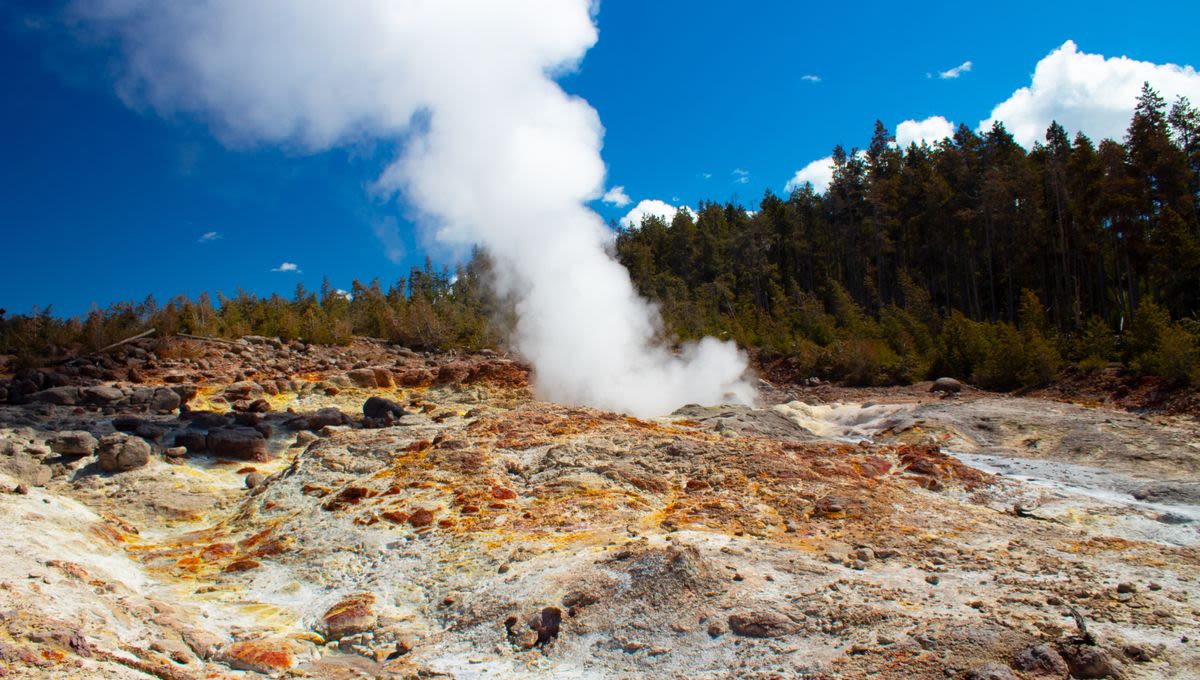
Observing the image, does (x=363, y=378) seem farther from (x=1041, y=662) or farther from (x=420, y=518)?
(x=1041, y=662)

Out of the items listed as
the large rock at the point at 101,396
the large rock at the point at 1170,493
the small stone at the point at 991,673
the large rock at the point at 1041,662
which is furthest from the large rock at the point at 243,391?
the large rock at the point at 1170,493

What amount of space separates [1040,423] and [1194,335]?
23.6 feet

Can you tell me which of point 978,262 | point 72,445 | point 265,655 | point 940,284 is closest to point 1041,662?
point 265,655

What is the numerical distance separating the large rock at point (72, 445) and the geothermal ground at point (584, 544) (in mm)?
28

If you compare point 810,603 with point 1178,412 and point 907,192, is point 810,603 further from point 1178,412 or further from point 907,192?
point 907,192

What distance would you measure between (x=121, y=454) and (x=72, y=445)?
0.70 metres

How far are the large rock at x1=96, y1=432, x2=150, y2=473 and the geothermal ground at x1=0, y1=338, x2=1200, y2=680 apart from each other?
42 millimetres

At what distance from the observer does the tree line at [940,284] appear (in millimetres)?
18031

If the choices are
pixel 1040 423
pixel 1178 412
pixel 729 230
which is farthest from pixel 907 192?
pixel 1040 423

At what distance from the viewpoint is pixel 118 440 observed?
335 inches

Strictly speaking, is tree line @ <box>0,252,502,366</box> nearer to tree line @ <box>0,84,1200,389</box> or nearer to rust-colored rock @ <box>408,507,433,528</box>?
tree line @ <box>0,84,1200,389</box>

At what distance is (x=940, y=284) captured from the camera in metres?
38.5

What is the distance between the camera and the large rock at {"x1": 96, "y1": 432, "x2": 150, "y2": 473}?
8312 millimetres

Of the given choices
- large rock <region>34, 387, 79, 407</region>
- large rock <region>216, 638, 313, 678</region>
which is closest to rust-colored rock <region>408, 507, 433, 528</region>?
large rock <region>216, 638, 313, 678</region>
